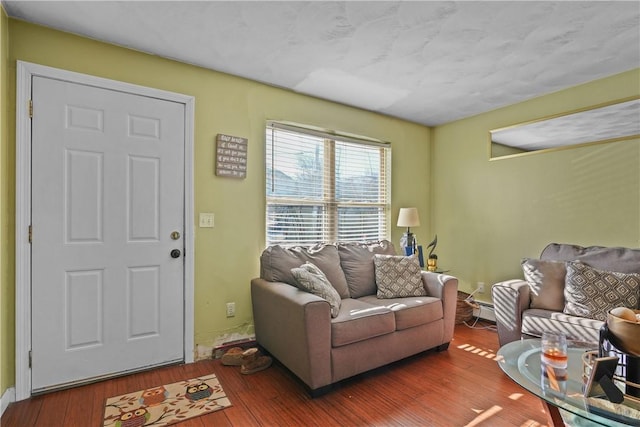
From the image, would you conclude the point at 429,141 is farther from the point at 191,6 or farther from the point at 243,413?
the point at 243,413

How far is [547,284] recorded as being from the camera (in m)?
2.59

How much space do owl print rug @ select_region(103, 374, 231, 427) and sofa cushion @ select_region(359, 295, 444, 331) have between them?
1.32 metres

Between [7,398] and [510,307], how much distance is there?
3514 millimetres

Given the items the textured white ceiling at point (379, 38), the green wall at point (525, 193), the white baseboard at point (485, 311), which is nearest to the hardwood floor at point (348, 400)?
the white baseboard at point (485, 311)

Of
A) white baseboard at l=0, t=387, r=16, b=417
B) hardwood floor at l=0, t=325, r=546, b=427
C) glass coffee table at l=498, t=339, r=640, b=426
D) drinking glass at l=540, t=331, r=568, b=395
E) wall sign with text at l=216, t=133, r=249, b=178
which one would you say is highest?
wall sign with text at l=216, t=133, r=249, b=178

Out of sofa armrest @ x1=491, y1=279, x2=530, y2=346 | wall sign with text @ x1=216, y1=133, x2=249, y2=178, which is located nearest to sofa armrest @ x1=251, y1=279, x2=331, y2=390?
wall sign with text @ x1=216, y1=133, x2=249, y2=178

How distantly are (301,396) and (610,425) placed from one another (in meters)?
1.57

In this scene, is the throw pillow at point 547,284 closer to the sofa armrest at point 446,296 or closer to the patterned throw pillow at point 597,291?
the patterned throw pillow at point 597,291

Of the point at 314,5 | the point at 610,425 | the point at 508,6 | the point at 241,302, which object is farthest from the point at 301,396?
the point at 508,6

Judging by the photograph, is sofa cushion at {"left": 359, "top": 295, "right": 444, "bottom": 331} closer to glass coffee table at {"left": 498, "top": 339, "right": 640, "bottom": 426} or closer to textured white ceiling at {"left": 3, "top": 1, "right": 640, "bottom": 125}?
glass coffee table at {"left": 498, "top": 339, "right": 640, "bottom": 426}

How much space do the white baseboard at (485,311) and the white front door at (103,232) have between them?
310cm

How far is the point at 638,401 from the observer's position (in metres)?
1.23

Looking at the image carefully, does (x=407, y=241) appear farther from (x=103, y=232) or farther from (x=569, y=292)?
(x=103, y=232)

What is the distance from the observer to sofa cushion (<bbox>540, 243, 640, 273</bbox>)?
95.6 inches
